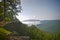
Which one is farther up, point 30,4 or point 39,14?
point 30,4

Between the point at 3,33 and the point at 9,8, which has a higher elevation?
the point at 9,8

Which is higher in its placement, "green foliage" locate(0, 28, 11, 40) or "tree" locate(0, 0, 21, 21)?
"tree" locate(0, 0, 21, 21)

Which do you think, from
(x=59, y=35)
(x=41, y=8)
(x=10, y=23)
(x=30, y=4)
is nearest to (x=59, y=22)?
(x=59, y=35)

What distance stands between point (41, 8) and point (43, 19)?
4.6 inches

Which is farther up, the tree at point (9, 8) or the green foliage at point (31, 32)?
the tree at point (9, 8)

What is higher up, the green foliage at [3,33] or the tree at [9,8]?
the tree at [9,8]

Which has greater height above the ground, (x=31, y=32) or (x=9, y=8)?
(x=9, y=8)

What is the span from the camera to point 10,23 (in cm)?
148

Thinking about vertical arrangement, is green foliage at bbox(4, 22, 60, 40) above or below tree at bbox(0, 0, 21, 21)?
below

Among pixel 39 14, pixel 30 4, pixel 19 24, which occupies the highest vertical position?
pixel 30 4

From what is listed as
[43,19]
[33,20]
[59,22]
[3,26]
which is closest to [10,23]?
[3,26]

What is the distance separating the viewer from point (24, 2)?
1.49 metres

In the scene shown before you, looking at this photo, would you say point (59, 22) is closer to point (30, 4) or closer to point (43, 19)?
point (43, 19)

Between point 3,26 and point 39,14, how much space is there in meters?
0.40
